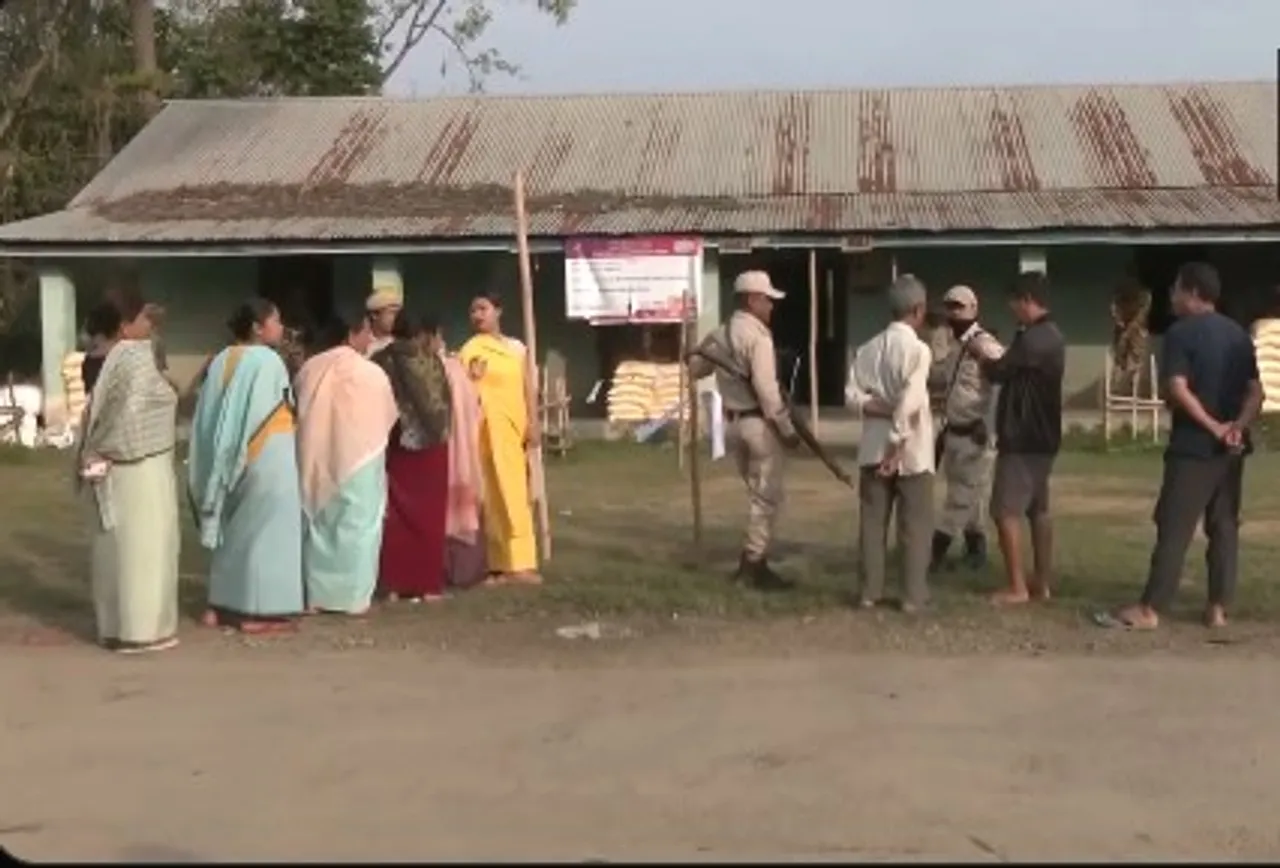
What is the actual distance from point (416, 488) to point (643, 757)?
11.0 feet

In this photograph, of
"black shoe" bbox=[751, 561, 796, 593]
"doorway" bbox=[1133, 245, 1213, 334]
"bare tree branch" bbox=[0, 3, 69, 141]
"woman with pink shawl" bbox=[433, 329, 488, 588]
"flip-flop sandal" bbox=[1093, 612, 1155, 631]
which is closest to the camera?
"flip-flop sandal" bbox=[1093, 612, 1155, 631]

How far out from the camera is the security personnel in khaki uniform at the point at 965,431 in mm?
9188

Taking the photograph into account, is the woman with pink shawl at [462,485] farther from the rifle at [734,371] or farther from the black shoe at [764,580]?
the black shoe at [764,580]

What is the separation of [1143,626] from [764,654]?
5.84 ft

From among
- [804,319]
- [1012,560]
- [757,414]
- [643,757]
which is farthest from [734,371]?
[804,319]

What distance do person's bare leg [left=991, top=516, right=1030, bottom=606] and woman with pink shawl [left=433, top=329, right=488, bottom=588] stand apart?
272 centimetres

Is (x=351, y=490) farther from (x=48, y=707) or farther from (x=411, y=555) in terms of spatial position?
(x=48, y=707)

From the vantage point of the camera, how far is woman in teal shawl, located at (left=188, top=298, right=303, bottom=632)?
8180 mm

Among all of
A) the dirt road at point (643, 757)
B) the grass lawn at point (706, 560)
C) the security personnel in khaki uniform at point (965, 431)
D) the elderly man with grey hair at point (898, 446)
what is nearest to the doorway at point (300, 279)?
the grass lawn at point (706, 560)

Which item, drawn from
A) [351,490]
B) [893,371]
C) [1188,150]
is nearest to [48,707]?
[351,490]

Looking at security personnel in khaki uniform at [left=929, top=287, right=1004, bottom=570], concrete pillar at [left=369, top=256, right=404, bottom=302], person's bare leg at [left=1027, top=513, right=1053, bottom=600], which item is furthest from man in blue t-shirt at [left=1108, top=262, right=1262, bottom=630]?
concrete pillar at [left=369, top=256, right=404, bottom=302]

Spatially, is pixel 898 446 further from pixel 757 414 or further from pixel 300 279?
pixel 300 279

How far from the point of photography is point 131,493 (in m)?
7.96

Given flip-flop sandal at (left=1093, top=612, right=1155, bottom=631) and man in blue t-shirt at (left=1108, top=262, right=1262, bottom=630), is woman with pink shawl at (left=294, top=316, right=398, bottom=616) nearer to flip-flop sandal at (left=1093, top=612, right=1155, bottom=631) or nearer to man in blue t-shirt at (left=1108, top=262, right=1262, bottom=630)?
flip-flop sandal at (left=1093, top=612, right=1155, bottom=631)
